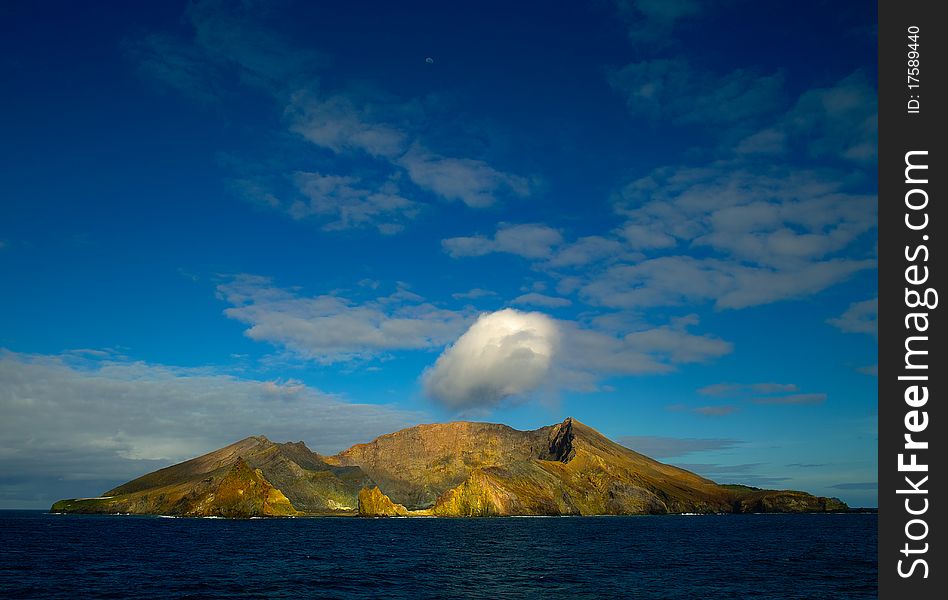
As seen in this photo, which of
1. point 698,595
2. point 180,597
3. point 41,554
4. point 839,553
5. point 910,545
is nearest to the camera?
point 910,545

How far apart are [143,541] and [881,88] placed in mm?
152121

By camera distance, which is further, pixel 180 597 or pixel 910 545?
pixel 180 597

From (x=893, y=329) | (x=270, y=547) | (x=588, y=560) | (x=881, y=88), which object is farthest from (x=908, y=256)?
(x=270, y=547)

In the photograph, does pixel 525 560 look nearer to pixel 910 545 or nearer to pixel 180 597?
pixel 180 597

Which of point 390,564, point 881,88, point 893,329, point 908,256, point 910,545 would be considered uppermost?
point 881,88

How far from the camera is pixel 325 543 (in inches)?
5123

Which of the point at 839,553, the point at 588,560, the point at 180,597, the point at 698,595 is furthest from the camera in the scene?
the point at 839,553

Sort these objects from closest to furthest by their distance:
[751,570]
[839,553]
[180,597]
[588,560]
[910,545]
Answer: [910,545], [180,597], [751,570], [588,560], [839,553]

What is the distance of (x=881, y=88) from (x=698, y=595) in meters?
50.9

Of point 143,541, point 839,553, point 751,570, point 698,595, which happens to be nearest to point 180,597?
point 698,595

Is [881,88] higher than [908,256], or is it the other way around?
[881,88]

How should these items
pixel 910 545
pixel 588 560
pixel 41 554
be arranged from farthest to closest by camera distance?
1. pixel 41 554
2. pixel 588 560
3. pixel 910 545

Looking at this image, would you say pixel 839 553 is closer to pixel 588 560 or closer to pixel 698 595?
Result: pixel 588 560

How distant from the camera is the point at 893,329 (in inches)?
1045
